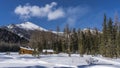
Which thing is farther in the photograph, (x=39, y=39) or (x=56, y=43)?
(x=39, y=39)

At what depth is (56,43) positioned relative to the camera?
377 feet

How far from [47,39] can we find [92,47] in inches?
1695

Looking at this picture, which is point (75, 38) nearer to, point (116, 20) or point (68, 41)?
point (68, 41)

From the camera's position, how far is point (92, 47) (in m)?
97.8

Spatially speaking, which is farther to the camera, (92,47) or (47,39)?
(47,39)

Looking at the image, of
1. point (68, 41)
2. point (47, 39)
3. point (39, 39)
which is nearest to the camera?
point (68, 41)

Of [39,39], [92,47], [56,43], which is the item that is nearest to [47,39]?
[39,39]

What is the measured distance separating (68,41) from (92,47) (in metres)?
14.7

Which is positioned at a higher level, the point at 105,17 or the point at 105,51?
the point at 105,17

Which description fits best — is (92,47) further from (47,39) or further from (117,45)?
(47,39)

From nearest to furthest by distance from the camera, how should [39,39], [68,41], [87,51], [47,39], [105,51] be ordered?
[105,51]
[87,51]
[68,41]
[39,39]
[47,39]

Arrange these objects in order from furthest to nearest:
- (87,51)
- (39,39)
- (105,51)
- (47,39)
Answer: (47,39) → (39,39) → (87,51) → (105,51)

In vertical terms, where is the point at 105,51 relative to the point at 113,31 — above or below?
below

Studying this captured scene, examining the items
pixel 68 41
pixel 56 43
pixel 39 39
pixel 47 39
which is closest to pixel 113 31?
pixel 68 41
